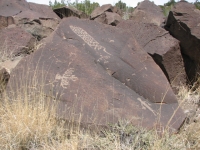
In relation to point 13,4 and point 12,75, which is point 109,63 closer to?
point 12,75

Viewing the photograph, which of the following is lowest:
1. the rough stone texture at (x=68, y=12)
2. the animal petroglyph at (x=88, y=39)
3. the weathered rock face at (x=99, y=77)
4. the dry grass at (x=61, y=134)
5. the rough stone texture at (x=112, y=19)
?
the dry grass at (x=61, y=134)

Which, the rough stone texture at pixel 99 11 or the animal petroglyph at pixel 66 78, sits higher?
the rough stone texture at pixel 99 11

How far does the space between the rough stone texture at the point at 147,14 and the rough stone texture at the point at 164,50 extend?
6.35ft

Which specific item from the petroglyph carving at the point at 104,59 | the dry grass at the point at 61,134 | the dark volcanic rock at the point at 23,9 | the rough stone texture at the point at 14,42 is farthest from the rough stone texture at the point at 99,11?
the dry grass at the point at 61,134

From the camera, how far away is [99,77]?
378cm

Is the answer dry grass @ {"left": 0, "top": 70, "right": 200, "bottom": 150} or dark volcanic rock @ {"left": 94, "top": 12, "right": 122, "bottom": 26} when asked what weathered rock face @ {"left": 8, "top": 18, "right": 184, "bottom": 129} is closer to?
dry grass @ {"left": 0, "top": 70, "right": 200, "bottom": 150}

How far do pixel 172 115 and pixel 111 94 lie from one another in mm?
742

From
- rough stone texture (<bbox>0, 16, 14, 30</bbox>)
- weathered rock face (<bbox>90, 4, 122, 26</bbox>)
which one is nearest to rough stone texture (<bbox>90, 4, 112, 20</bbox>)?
weathered rock face (<bbox>90, 4, 122, 26</bbox>)

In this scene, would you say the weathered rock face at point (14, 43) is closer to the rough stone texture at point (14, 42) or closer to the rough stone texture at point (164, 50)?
the rough stone texture at point (14, 42)

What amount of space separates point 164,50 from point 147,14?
9.56ft

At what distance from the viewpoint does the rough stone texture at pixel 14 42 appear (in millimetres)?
5207

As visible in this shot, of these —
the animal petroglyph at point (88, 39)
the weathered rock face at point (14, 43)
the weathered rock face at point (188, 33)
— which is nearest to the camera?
the animal petroglyph at point (88, 39)

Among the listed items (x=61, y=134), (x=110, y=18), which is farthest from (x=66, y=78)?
(x=110, y=18)

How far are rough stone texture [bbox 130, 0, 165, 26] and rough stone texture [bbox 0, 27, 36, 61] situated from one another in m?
2.94
